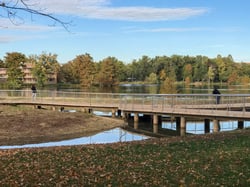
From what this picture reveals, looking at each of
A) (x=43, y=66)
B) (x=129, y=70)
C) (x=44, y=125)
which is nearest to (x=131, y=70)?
(x=129, y=70)

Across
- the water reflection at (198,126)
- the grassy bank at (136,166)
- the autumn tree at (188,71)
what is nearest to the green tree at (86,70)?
the autumn tree at (188,71)

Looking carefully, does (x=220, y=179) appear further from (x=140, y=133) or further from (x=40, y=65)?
(x=40, y=65)

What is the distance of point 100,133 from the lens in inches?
1204

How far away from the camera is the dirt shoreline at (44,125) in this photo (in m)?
27.8

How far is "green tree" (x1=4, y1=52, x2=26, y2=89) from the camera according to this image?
98.1m

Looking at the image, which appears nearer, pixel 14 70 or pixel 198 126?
pixel 198 126

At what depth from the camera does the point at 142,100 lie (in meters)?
36.3

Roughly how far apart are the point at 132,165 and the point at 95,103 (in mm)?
28762

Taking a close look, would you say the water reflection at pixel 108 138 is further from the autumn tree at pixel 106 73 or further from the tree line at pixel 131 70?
the autumn tree at pixel 106 73

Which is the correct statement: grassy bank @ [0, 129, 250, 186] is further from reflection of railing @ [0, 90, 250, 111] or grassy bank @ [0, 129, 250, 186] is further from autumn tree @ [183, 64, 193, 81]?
autumn tree @ [183, 64, 193, 81]

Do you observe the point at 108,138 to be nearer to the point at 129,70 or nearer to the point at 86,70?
the point at 86,70

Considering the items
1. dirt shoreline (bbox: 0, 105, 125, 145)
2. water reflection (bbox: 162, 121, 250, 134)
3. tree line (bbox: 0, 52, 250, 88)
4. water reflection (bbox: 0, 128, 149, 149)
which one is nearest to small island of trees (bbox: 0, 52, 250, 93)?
tree line (bbox: 0, 52, 250, 88)

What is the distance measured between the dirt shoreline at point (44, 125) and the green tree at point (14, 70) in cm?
6272

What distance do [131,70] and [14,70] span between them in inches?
3633
